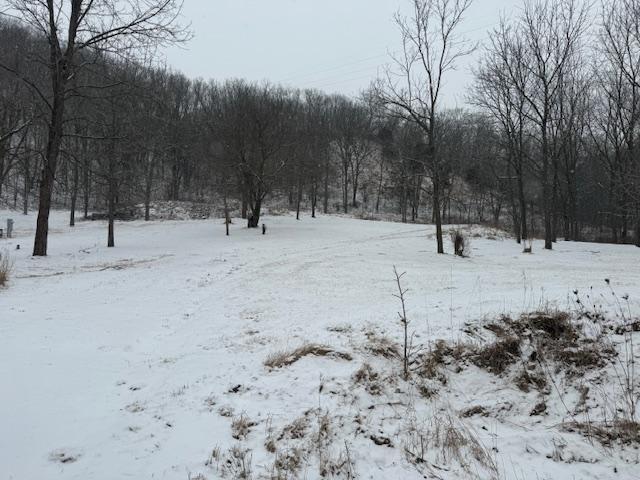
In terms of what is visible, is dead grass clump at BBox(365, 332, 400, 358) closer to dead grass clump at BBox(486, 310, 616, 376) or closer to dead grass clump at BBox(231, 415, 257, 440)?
dead grass clump at BBox(486, 310, 616, 376)

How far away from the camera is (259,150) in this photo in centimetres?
2873

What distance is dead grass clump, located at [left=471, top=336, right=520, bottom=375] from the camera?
548cm

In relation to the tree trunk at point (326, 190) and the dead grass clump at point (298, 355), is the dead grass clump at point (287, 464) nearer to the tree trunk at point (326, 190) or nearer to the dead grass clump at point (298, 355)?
the dead grass clump at point (298, 355)

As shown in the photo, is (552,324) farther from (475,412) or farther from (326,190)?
(326,190)

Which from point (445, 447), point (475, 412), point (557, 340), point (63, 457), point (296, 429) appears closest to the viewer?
point (63, 457)

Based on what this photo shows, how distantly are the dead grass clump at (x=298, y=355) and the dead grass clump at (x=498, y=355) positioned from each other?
178 cm

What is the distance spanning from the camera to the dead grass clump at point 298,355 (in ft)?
18.1

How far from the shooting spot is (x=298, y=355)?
565 cm

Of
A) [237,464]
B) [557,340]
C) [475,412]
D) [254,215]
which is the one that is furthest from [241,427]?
[254,215]

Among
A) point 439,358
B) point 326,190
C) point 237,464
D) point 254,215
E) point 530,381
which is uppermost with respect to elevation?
point 326,190

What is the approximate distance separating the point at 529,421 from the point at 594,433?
607 mm

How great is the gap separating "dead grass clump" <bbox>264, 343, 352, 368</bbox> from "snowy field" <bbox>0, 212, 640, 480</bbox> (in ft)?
0.30

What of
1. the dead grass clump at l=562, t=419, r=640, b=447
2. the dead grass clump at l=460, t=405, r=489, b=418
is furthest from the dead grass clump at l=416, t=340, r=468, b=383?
the dead grass clump at l=562, t=419, r=640, b=447

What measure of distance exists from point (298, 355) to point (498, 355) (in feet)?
8.96
